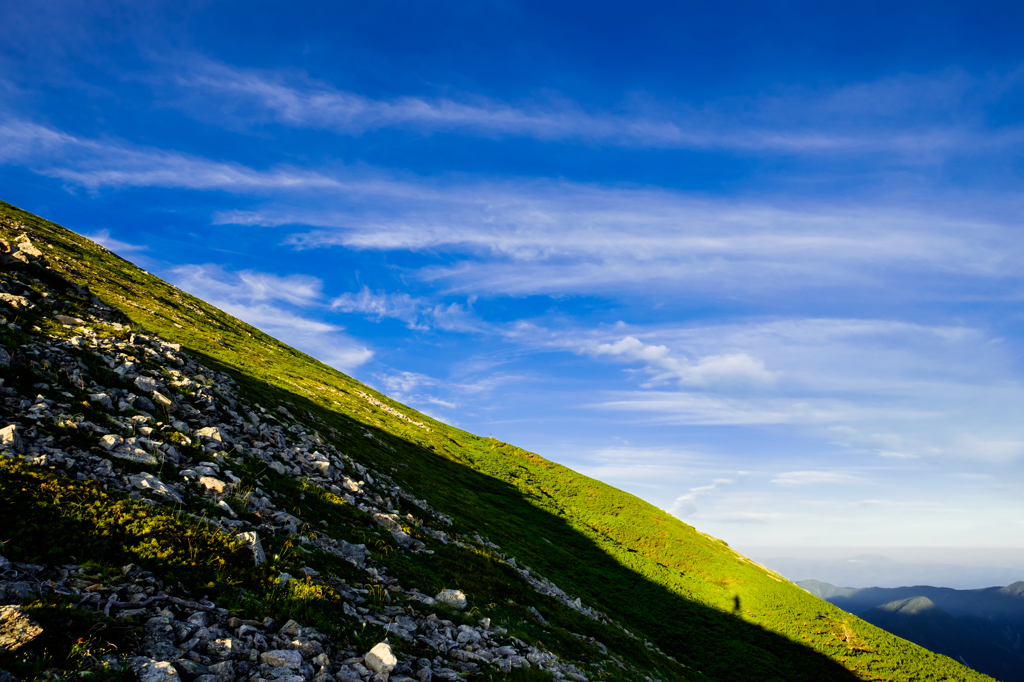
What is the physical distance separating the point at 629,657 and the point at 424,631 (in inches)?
645

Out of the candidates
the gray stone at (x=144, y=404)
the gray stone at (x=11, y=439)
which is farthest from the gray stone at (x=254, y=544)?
the gray stone at (x=144, y=404)

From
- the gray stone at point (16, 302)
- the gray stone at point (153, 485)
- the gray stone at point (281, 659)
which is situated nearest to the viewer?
the gray stone at point (281, 659)

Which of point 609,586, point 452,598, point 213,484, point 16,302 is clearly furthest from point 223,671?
point 609,586

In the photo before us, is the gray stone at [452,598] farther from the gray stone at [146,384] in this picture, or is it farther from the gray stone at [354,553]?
the gray stone at [146,384]

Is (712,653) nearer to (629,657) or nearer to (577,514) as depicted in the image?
(629,657)

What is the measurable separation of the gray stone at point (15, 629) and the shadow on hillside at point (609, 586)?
83.9 feet

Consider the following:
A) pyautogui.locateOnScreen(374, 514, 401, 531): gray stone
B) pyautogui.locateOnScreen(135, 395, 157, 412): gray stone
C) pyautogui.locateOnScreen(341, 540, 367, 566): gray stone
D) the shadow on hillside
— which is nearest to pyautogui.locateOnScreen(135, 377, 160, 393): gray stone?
pyautogui.locateOnScreen(135, 395, 157, 412): gray stone

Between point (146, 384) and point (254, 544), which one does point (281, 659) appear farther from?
point (146, 384)

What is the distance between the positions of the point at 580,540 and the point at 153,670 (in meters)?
51.4

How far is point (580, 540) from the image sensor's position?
5334 centimetres

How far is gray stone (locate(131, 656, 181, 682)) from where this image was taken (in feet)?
22.9

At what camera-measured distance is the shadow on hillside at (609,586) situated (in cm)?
3544

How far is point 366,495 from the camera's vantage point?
23.1 meters

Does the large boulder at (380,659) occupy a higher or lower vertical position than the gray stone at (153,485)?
lower
